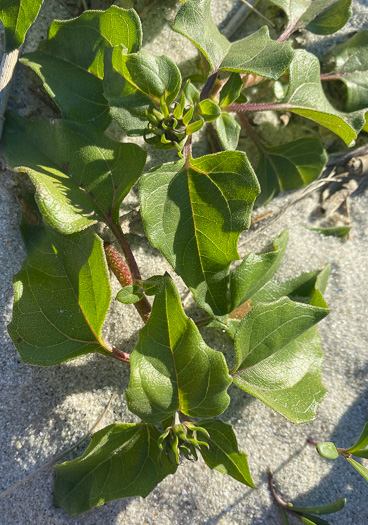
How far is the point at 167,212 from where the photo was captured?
1.28 metres

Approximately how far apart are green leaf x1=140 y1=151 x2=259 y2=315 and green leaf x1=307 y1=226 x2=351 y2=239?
616 millimetres

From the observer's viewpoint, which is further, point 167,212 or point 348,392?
point 348,392

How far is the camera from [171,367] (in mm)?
1187

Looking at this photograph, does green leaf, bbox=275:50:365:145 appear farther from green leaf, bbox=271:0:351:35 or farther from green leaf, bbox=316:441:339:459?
green leaf, bbox=316:441:339:459

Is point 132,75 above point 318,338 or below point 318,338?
above

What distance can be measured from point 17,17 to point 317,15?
3.08 ft

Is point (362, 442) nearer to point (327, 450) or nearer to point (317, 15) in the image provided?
point (327, 450)

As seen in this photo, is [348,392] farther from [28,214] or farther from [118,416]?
[28,214]

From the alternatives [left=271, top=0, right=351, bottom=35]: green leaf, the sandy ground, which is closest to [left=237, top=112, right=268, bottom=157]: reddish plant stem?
the sandy ground

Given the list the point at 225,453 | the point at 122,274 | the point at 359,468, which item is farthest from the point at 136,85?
the point at 359,468

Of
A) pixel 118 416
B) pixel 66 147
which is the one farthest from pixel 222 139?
pixel 118 416

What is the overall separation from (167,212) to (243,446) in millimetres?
798

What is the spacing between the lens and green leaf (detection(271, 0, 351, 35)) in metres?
1.58

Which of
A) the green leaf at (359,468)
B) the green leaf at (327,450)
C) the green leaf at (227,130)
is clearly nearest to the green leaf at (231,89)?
the green leaf at (227,130)
